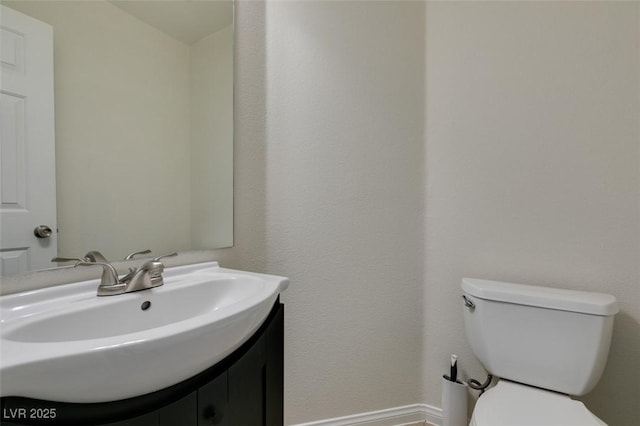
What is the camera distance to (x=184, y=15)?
1.14 metres

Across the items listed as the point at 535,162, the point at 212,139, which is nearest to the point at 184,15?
the point at 212,139

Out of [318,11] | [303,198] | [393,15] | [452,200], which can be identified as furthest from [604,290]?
[318,11]

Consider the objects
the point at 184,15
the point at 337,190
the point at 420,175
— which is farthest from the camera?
the point at 420,175

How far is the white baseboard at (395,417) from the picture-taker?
1406mm

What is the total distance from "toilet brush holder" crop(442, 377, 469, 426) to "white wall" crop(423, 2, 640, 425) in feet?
0.37

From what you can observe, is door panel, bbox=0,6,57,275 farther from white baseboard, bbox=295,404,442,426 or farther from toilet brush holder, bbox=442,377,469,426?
toilet brush holder, bbox=442,377,469,426

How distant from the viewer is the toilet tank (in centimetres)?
103

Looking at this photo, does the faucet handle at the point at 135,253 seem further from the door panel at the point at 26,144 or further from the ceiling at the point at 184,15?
the ceiling at the point at 184,15

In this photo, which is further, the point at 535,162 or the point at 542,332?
the point at 535,162

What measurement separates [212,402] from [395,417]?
3.59ft

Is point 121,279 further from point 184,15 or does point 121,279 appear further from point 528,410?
point 528,410

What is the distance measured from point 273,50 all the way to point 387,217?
2.69ft

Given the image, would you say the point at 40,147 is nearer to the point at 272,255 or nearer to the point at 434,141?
the point at 272,255

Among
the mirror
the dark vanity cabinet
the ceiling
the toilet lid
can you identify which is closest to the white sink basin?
the dark vanity cabinet
